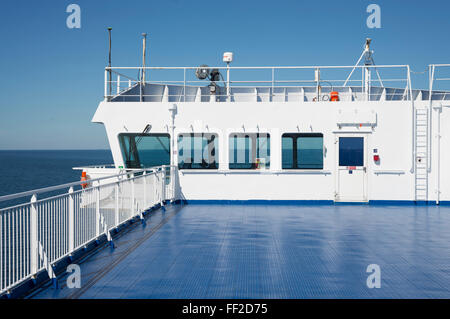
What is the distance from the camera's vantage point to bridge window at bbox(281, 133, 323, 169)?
437 inches

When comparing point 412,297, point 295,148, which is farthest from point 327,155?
point 412,297

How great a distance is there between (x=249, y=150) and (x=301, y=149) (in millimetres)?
1490

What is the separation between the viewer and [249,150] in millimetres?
11297

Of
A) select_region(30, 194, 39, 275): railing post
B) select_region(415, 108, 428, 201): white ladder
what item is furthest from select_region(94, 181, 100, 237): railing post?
select_region(415, 108, 428, 201): white ladder

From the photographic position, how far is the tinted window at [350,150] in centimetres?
1113

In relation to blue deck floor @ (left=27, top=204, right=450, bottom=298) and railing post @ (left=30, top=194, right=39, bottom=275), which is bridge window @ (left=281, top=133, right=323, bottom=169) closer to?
blue deck floor @ (left=27, top=204, right=450, bottom=298)

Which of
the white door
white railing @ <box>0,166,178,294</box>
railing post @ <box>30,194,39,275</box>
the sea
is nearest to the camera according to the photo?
white railing @ <box>0,166,178,294</box>

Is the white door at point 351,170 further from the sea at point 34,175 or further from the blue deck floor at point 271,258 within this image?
the sea at point 34,175

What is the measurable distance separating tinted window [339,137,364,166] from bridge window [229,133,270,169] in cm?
211

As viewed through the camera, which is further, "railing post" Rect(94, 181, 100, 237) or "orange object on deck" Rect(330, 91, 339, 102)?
"orange object on deck" Rect(330, 91, 339, 102)

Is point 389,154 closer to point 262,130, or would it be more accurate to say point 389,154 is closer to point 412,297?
point 262,130

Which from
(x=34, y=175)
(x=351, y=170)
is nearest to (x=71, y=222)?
(x=351, y=170)

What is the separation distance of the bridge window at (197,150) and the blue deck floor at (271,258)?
7.59ft

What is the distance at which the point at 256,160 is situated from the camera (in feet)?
36.8
